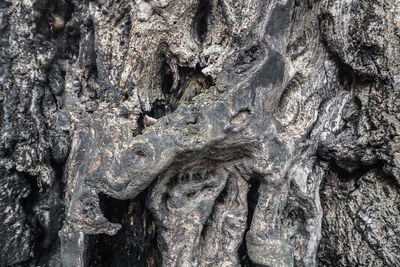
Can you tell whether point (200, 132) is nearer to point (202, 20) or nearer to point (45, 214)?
point (202, 20)

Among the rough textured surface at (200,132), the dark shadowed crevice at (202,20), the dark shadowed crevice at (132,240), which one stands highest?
the dark shadowed crevice at (202,20)

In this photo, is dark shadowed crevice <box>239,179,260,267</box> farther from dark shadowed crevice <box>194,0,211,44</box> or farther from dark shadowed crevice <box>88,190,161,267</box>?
dark shadowed crevice <box>194,0,211,44</box>

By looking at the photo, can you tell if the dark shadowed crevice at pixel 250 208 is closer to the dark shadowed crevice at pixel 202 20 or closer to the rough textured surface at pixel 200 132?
the rough textured surface at pixel 200 132

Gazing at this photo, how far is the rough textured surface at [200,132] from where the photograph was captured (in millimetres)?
1117

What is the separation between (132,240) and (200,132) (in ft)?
2.03

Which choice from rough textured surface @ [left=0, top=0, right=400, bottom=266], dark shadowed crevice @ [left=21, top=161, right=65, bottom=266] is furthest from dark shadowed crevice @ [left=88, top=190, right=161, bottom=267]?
dark shadowed crevice @ [left=21, top=161, right=65, bottom=266]

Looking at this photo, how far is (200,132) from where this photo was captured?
1.07 meters

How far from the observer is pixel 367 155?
53.2 inches

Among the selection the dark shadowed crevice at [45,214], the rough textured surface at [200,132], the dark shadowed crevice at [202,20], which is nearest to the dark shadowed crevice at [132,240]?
the rough textured surface at [200,132]

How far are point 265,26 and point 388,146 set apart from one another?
67 centimetres

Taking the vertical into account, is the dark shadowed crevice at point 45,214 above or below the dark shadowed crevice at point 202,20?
below

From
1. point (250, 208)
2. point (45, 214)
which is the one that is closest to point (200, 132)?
point (250, 208)

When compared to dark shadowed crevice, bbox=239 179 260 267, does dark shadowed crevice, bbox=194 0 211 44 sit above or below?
above

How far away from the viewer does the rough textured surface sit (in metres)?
1.12
